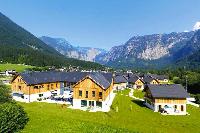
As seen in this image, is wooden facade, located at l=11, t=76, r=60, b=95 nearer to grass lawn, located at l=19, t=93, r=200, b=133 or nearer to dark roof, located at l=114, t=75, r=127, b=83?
grass lawn, located at l=19, t=93, r=200, b=133

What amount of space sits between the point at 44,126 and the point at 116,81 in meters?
87.3

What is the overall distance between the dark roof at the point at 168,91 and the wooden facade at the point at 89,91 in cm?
1438

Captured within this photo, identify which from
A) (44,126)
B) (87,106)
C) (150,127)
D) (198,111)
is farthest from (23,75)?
(198,111)

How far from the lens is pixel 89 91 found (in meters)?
81.4

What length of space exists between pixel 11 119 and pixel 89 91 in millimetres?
32453

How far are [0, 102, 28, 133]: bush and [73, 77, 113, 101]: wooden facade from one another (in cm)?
2746

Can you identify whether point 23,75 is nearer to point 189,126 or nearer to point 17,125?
point 17,125

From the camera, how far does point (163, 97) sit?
3255 inches

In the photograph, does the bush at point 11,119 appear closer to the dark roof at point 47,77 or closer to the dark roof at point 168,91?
the dark roof at point 47,77

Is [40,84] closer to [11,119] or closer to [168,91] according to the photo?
[168,91]

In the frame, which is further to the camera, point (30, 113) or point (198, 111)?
point (198, 111)

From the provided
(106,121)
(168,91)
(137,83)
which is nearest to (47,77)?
(168,91)

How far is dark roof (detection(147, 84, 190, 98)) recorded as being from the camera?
82812 mm

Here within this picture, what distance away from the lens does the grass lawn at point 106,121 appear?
55.8 metres
